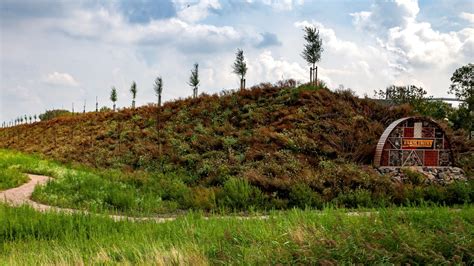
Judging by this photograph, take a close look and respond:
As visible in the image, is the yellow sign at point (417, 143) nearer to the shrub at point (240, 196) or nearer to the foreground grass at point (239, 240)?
the shrub at point (240, 196)

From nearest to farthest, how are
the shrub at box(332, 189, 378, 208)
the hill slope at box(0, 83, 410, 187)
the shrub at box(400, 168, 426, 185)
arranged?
the shrub at box(332, 189, 378, 208)
the shrub at box(400, 168, 426, 185)
the hill slope at box(0, 83, 410, 187)

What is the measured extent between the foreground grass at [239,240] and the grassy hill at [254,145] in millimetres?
5837

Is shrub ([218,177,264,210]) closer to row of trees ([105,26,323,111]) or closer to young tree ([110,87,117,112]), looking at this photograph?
row of trees ([105,26,323,111])

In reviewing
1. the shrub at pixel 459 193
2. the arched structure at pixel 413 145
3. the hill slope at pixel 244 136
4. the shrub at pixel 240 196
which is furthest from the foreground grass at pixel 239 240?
the arched structure at pixel 413 145

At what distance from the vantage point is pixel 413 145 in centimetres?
1881

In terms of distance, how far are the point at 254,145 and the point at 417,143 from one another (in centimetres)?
651

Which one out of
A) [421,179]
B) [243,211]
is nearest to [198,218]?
[243,211]

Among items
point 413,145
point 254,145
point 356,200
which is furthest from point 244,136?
point 356,200

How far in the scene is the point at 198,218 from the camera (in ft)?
34.6

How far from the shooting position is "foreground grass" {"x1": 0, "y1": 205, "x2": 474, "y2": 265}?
5.84 meters

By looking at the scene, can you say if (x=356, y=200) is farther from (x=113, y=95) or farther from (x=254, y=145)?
(x=113, y=95)

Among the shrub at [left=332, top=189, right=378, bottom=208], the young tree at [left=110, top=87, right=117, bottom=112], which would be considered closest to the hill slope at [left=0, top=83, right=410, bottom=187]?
the shrub at [left=332, top=189, right=378, bottom=208]

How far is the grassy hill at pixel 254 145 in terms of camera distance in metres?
16.2

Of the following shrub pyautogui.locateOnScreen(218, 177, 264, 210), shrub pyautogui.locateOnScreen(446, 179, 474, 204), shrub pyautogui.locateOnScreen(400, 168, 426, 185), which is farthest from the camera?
shrub pyautogui.locateOnScreen(400, 168, 426, 185)
